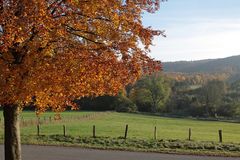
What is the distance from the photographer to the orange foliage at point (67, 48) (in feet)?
47.1

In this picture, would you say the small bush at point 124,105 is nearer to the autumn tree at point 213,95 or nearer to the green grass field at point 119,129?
the green grass field at point 119,129

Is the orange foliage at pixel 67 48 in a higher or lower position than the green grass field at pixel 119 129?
higher

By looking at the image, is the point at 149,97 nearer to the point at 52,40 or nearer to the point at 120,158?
the point at 120,158

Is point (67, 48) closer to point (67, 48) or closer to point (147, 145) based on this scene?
point (67, 48)

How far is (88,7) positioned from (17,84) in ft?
12.2

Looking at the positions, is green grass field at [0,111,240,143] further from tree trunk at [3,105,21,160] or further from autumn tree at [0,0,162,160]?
autumn tree at [0,0,162,160]

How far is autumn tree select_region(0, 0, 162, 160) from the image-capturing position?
14.4m

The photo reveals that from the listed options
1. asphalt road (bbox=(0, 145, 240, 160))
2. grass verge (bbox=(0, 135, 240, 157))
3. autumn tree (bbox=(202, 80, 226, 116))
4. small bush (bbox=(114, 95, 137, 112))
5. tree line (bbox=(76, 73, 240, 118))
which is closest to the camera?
asphalt road (bbox=(0, 145, 240, 160))

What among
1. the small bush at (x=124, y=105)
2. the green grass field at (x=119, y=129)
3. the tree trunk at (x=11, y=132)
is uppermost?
the small bush at (x=124, y=105)

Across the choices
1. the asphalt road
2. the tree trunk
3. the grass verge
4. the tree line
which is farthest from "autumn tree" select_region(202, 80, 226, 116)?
the tree trunk

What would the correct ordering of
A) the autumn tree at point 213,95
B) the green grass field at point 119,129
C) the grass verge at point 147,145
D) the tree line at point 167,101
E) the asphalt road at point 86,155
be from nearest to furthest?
the asphalt road at point 86,155
the grass verge at point 147,145
the green grass field at point 119,129
the tree line at point 167,101
the autumn tree at point 213,95

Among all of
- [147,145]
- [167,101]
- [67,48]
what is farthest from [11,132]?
[167,101]

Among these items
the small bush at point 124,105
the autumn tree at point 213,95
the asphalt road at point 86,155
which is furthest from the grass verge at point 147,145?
the small bush at point 124,105

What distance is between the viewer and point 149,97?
148 meters
